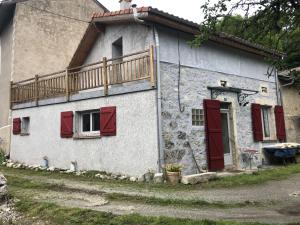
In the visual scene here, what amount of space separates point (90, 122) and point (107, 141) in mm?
1320

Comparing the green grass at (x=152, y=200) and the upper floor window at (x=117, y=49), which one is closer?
the green grass at (x=152, y=200)

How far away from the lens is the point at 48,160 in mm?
12289

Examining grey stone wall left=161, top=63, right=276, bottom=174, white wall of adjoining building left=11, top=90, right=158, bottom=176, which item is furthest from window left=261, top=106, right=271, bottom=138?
white wall of adjoining building left=11, top=90, right=158, bottom=176

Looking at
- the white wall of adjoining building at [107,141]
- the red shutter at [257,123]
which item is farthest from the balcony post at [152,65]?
the red shutter at [257,123]

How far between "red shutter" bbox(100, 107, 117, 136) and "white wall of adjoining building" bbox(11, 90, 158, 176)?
0.51 ft

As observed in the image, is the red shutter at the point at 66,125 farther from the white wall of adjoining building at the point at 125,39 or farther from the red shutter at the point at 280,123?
the red shutter at the point at 280,123

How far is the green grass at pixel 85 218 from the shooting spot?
5.06 m

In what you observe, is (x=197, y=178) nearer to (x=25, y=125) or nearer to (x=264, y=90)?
(x=264, y=90)

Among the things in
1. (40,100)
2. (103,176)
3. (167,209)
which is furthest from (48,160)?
(167,209)

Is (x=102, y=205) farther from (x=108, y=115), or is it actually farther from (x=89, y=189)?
(x=108, y=115)

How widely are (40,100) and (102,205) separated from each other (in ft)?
25.7

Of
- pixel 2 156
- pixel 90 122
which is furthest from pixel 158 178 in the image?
pixel 2 156

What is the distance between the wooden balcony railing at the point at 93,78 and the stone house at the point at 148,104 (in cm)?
4

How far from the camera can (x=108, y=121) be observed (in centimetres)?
1024
